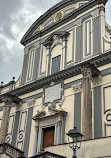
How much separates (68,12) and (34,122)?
29.9ft

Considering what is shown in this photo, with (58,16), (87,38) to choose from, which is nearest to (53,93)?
(87,38)

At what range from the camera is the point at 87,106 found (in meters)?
14.6

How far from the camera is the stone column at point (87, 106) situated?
13875mm

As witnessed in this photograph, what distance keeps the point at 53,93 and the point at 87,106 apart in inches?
155

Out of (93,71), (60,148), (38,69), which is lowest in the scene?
(60,148)

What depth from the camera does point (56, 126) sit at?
1653cm

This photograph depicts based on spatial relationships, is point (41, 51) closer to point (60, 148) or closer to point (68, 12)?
point (68, 12)

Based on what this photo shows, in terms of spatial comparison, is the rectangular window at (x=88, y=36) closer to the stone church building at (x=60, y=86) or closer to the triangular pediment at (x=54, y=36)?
the stone church building at (x=60, y=86)

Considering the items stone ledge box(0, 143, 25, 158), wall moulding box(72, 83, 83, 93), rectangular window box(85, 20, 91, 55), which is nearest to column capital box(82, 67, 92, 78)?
wall moulding box(72, 83, 83, 93)

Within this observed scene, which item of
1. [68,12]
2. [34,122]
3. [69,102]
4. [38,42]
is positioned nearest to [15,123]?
[34,122]

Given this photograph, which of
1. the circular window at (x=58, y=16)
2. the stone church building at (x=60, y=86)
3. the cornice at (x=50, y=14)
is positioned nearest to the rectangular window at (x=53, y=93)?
the stone church building at (x=60, y=86)

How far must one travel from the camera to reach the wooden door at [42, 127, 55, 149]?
17.0 metres

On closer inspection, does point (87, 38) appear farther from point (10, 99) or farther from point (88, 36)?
point (10, 99)

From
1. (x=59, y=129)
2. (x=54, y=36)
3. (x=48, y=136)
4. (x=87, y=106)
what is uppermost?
(x=54, y=36)
